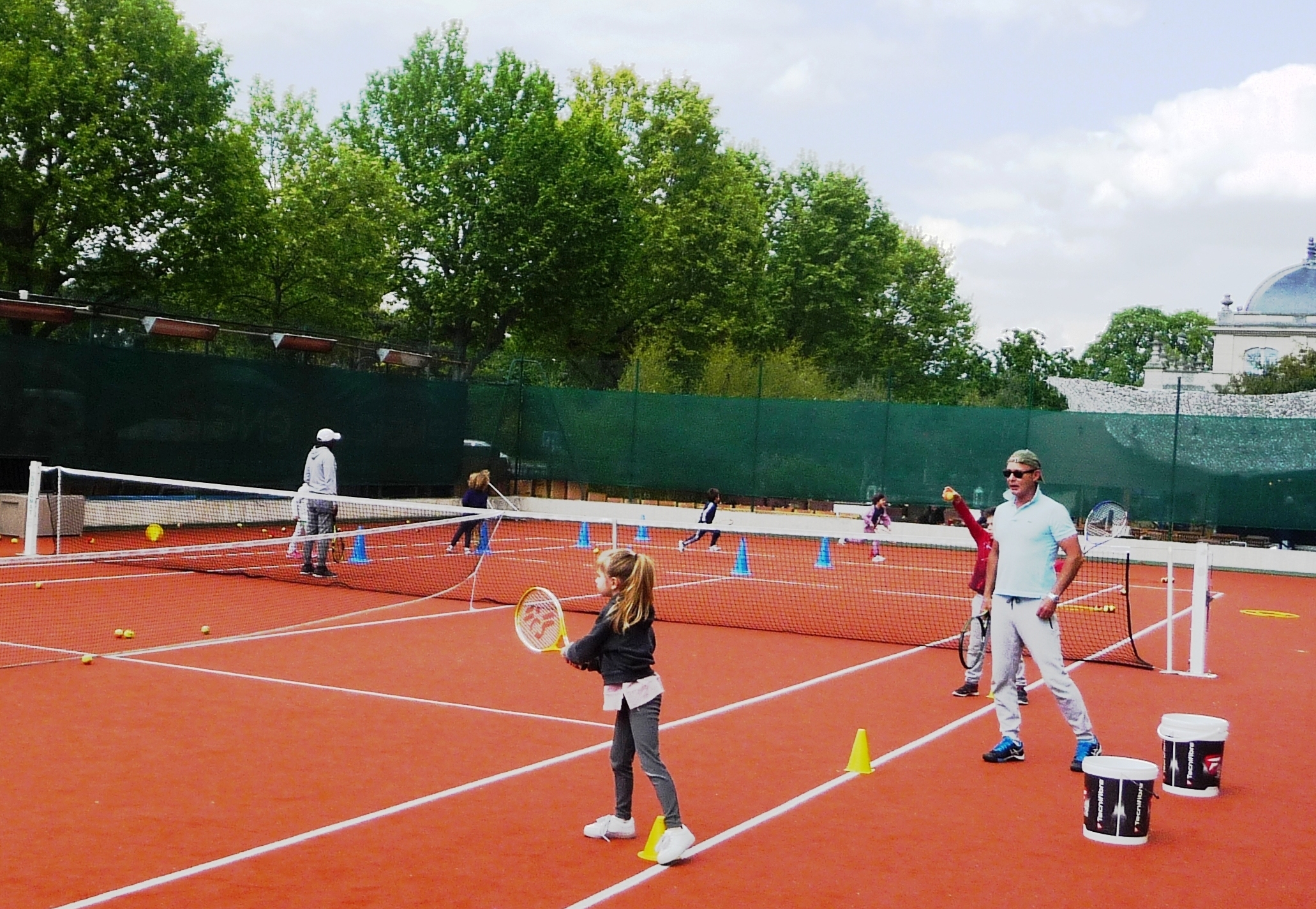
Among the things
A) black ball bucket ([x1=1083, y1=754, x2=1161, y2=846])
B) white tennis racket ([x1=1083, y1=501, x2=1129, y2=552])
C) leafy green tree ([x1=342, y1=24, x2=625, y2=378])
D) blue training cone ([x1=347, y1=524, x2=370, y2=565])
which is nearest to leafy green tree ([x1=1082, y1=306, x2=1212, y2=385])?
leafy green tree ([x1=342, y1=24, x2=625, y2=378])

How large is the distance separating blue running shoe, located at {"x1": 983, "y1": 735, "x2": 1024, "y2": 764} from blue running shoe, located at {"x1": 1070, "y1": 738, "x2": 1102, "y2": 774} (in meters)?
0.31

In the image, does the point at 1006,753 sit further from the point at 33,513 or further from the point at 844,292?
the point at 844,292

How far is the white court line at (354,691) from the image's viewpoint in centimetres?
848

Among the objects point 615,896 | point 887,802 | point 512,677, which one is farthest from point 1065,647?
point 615,896

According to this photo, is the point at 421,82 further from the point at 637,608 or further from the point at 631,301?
the point at 637,608

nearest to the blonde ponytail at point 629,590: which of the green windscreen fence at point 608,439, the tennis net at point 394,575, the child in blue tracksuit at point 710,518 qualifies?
the tennis net at point 394,575

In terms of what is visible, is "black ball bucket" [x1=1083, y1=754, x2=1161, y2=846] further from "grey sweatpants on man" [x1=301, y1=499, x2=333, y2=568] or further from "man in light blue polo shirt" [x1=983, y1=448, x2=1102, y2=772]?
"grey sweatpants on man" [x1=301, y1=499, x2=333, y2=568]

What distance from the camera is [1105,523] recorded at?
10.9 metres

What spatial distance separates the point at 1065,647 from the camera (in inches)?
509

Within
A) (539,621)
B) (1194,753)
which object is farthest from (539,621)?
(1194,753)

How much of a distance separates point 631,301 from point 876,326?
473 inches

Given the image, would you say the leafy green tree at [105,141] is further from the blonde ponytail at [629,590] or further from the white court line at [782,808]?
the blonde ponytail at [629,590]

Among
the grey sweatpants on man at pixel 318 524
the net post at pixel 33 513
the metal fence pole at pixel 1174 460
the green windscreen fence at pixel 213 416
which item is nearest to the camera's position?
the grey sweatpants on man at pixel 318 524

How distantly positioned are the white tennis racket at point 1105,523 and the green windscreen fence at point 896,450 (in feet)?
46.1
